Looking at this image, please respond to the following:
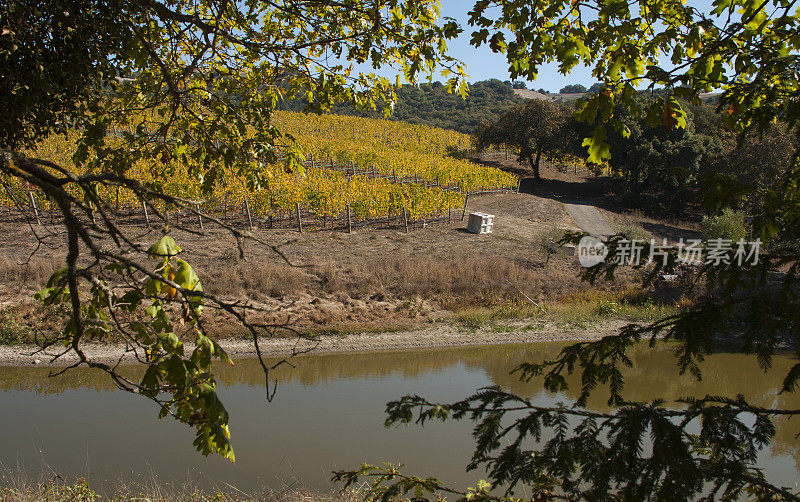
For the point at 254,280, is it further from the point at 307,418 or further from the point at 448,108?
the point at 448,108

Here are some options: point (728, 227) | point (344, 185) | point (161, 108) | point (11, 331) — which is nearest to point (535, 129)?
point (344, 185)

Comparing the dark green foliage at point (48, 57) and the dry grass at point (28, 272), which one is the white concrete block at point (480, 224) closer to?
the dry grass at point (28, 272)

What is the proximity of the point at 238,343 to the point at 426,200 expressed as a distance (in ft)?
31.4

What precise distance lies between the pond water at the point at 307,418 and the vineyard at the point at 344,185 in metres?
3.71

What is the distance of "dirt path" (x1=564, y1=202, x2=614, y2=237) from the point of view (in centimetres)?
2244

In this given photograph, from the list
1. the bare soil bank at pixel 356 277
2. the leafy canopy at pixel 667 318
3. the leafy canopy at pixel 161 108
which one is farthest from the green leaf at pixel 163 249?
the bare soil bank at pixel 356 277

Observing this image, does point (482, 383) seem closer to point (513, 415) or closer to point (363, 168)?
point (513, 415)

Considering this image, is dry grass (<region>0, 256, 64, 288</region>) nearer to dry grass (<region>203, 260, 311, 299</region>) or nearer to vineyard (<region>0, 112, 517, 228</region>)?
vineyard (<region>0, 112, 517, 228</region>)

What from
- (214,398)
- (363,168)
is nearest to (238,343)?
(214,398)

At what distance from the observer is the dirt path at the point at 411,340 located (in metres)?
12.4

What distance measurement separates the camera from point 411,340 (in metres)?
13.4

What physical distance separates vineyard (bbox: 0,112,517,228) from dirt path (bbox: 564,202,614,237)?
141 inches

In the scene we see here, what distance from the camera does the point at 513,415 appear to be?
923 centimetres

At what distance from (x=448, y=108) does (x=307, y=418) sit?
55.5 meters
